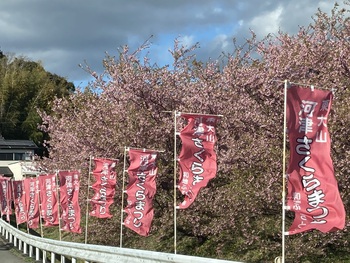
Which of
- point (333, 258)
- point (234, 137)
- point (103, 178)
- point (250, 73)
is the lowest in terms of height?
point (333, 258)

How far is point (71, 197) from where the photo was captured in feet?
51.5

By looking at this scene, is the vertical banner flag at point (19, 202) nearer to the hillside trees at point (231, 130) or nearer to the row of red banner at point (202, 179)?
the row of red banner at point (202, 179)

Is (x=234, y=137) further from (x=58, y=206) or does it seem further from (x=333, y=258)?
(x=58, y=206)

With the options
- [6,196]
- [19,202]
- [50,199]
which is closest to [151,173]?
[50,199]

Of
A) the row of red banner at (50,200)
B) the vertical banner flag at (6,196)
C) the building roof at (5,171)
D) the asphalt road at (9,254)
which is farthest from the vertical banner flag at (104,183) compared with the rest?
the building roof at (5,171)

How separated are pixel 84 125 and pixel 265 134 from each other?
304 inches

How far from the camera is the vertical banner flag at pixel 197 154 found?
423 inches

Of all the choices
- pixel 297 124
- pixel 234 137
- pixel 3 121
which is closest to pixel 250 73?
pixel 234 137

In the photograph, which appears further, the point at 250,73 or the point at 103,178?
the point at 103,178

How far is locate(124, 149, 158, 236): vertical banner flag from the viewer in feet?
41.7

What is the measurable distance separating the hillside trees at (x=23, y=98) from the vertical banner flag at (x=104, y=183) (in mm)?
39578

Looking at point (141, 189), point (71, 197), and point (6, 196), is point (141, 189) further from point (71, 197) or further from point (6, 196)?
point (6, 196)

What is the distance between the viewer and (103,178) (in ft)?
48.8

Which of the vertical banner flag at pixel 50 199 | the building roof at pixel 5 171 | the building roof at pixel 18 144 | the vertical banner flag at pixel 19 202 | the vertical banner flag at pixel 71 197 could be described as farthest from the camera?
the building roof at pixel 18 144
